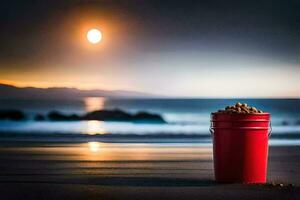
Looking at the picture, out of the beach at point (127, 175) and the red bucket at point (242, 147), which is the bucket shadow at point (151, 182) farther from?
the red bucket at point (242, 147)

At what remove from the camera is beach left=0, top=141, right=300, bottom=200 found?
32.6 feet

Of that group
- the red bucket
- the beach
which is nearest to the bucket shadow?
the beach

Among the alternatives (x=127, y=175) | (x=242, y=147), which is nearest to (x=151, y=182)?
(x=127, y=175)

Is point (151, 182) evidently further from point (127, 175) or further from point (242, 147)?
point (242, 147)

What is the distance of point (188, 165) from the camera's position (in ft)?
47.1

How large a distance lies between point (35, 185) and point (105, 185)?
0.99m

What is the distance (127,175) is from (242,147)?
7.08ft

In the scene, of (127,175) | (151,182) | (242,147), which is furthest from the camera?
(127,175)

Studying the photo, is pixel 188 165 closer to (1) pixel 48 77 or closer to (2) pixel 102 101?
(1) pixel 48 77

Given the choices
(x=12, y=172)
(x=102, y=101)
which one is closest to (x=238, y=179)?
(x=12, y=172)

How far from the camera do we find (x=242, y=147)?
1115 cm

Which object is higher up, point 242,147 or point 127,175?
point 242,147

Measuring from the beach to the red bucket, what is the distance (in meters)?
0.30

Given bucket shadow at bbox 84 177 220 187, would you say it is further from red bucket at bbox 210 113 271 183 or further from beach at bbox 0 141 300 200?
red bucket at bbox 210 113 271 183
